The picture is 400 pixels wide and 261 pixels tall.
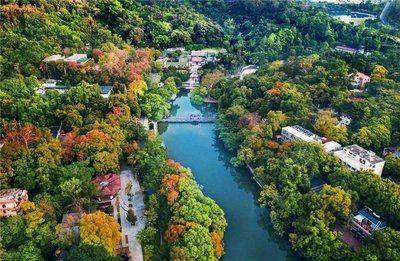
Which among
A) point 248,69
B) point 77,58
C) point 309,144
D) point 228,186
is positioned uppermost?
point 309,144

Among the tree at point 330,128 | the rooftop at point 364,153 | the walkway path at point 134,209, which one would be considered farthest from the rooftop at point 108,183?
the rooftop at point 364,153

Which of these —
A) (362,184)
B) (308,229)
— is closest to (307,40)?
(362,184)

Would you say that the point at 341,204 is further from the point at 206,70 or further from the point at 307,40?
the point at 307,40

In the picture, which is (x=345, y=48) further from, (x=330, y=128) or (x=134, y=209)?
(x=134, y=209)

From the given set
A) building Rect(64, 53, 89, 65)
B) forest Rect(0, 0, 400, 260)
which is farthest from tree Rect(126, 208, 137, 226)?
building Rect(64, 53, 89, 65)

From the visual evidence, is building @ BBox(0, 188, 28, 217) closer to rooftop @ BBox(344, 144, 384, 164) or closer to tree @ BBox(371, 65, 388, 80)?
rooftop @ BBox(344, 144, 384, 164)

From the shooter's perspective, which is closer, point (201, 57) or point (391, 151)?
point (391, 151)

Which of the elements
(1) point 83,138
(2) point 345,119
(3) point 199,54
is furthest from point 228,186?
(3) point 199,54
